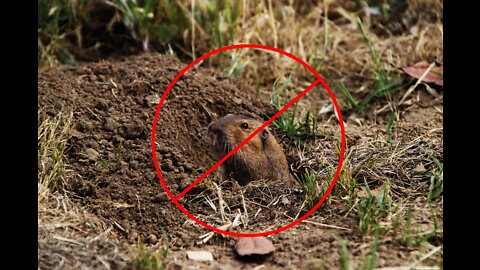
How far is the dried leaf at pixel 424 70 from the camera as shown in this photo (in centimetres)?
568

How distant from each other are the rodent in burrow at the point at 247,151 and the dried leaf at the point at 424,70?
165cm

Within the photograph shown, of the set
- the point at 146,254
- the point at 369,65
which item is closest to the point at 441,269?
the point at 146,254

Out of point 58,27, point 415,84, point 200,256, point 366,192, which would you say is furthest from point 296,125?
point 58,27

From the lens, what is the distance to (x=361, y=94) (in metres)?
5.86

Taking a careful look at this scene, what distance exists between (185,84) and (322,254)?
7.45ft

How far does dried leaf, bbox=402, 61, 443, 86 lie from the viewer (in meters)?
5.68

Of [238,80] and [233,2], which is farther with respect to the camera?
[233,2]

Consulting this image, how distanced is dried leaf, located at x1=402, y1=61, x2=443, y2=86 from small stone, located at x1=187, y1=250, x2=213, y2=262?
9.90ft

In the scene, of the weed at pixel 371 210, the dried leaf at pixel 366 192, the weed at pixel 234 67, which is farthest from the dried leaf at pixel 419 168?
the weed at pixel 234 67

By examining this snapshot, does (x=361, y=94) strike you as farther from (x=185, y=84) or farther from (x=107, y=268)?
(x=107, y=268)

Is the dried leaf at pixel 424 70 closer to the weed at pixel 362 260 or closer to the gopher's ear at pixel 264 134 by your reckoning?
the gopher's ear at pixel 264 134

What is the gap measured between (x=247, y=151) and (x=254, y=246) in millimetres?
1490

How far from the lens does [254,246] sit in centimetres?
361

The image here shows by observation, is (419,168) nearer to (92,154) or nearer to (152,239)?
(152,239)
